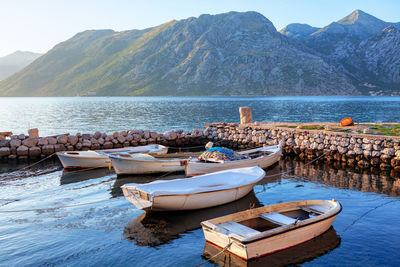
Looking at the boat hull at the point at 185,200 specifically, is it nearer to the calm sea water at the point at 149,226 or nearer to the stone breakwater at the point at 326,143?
the calm sea water at the point at 149,226

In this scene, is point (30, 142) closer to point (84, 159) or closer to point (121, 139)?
point (121, 139)

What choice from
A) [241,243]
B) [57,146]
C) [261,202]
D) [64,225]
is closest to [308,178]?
[261,202]

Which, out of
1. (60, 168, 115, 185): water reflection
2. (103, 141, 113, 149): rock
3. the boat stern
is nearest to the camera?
the boat stern

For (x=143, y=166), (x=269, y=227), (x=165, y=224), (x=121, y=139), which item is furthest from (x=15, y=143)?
(x=269, y=227)

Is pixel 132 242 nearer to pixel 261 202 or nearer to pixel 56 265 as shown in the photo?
pixel 56 265

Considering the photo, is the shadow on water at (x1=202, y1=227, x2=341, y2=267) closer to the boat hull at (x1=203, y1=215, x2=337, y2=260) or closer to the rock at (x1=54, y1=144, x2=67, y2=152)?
the boat hull at (x1=203, y1=215, x2=337, y2=260)

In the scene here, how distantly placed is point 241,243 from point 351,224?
5763mm

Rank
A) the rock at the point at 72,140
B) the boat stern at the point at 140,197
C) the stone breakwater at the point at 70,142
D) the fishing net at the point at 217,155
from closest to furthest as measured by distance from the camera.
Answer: the boat stern at the point at 140,197 < the fishing net at the point at 217,155 < the stone breakwater at the point at 70,142 < the rock at the point at 72,140

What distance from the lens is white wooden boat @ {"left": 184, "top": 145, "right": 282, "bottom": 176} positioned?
17547mm

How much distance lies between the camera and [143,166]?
781 inches

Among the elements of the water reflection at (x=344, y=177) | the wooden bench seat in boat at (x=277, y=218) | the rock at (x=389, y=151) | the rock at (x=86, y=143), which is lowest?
the water reflection at (x=344, y=177)

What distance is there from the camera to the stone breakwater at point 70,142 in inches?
1039

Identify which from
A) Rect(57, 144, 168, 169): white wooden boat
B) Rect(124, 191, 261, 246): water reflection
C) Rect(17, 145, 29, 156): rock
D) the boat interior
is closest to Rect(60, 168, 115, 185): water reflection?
Rect(57, 144, 168, 169): white wooden boat

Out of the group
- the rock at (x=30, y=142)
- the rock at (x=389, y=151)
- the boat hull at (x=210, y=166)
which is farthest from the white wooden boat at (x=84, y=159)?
the rock at (x=389, y=151)
